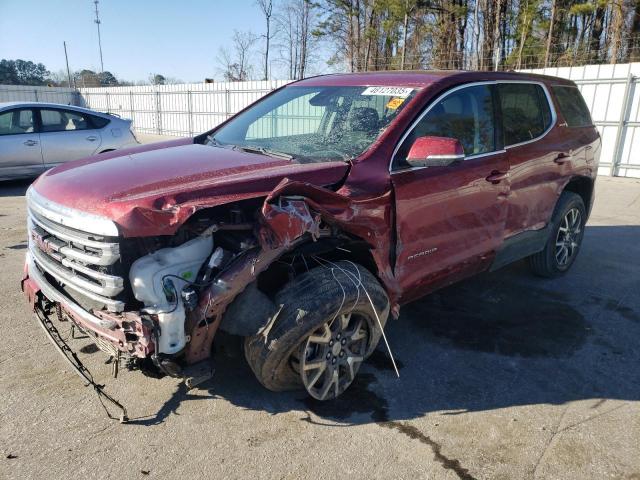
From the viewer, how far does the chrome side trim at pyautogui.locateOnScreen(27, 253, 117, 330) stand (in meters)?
2.55

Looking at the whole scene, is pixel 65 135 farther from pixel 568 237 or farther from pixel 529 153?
pixel 568 237

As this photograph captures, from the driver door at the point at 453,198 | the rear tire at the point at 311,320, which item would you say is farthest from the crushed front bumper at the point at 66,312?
the driver door at the point at 453,198

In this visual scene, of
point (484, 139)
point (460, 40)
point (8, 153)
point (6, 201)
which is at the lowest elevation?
point (6, 201)

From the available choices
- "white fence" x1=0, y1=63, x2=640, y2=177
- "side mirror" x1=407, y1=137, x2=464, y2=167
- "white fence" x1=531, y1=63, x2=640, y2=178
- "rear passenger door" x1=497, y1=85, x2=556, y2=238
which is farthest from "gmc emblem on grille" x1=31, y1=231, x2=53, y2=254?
"white fence" x1=0, y1=63, x2=640, y2=177

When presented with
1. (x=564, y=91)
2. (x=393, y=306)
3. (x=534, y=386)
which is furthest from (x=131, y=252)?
(x=564, y=91)

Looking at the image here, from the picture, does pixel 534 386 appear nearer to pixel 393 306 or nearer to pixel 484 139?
pixel 393 306

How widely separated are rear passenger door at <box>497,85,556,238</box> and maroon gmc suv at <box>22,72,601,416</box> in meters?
0.02

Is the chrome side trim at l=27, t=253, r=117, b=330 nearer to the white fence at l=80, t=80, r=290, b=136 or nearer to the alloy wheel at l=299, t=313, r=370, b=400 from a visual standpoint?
the alloy wheel at l=299, t=313, r=370, b=400

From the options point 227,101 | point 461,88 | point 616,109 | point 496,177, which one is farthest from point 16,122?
point 616,109

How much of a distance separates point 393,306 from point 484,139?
1549mm

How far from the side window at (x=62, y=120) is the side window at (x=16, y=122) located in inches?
8.8

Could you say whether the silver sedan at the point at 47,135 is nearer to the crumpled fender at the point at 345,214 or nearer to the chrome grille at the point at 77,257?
the chrome grille at the point at 77,257

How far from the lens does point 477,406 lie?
3.12 metres

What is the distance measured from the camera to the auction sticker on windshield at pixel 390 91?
3.55 meters
